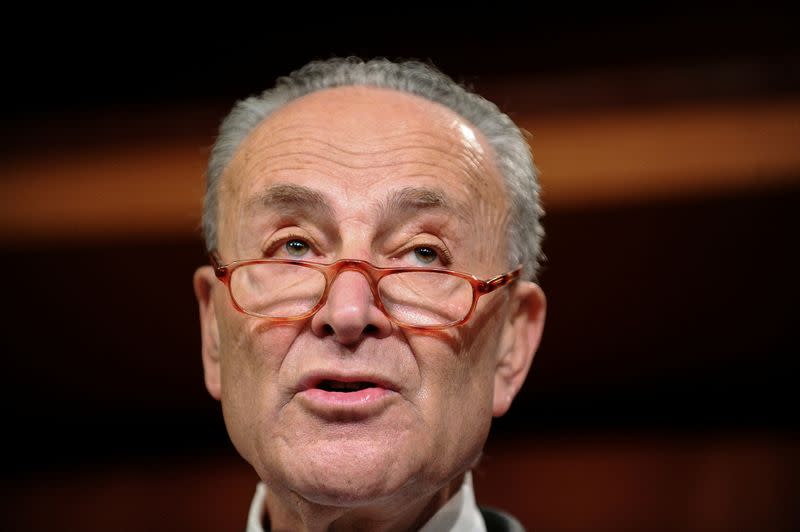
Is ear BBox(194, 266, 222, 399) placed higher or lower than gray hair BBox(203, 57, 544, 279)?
lower

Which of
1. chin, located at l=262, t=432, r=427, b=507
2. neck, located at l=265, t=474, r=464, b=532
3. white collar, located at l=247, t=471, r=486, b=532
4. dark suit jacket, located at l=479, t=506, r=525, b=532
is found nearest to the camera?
chin, located at l=262, t=432, r=427, b=507

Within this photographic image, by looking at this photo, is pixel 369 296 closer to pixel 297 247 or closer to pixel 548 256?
pixel 297 247

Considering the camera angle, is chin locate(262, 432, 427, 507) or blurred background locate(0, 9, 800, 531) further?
blurred background locate(0, 9, 800, 531)

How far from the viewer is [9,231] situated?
2605mm

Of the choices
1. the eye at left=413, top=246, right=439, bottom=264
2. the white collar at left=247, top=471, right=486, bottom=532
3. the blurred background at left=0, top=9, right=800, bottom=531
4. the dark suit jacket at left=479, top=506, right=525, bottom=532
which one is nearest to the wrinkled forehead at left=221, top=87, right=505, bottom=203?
the eye at left=413, top=246, right=439, bottom=264

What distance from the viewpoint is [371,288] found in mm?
1359

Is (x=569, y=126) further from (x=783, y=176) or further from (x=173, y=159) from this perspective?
(x=173, y=159)

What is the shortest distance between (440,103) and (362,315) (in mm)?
510

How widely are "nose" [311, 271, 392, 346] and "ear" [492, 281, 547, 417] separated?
324 millimetres

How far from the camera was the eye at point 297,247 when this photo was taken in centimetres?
145

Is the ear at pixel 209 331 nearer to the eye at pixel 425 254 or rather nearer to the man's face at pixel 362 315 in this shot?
the man's face at pixel 362 315

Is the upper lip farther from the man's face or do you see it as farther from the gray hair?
the gray hair

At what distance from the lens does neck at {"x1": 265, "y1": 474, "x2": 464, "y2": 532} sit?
4.53 ft

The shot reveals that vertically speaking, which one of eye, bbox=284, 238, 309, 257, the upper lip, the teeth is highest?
eye, bbox=284, 238, 309, 257
